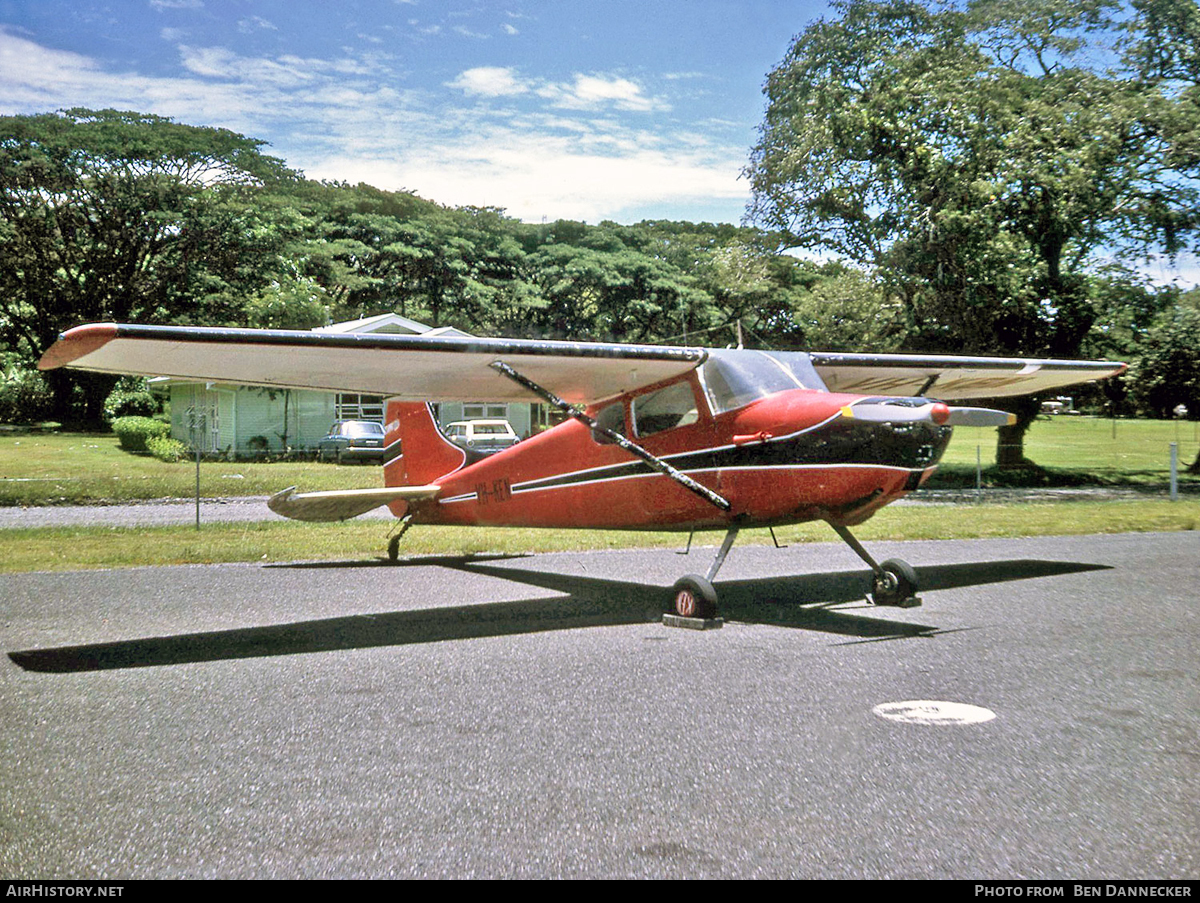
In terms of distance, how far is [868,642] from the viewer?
7703mm

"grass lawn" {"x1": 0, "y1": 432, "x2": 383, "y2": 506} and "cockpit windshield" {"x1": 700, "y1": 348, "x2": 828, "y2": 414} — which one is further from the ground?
"cockpit windshield" {"x1": 700, "y1": 348, "x2": 828, "y2": 414}

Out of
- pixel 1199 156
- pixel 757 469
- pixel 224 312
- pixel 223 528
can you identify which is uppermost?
pixel 1199 156

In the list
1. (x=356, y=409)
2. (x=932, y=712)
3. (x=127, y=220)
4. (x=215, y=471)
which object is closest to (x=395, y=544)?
(x=932, y=712)

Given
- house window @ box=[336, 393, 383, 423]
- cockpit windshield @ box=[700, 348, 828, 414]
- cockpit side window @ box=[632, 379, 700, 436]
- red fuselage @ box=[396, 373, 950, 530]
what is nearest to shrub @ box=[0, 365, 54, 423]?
house window @ box=[336, 393, 383, 423]

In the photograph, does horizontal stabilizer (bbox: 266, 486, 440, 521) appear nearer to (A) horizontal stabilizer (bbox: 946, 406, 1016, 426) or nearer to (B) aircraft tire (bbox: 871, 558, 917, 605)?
(B) aircraft tire (bbox: 871, 558, 917, 605)

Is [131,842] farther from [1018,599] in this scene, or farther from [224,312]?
[224,312]

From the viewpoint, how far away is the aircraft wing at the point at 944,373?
1195cm

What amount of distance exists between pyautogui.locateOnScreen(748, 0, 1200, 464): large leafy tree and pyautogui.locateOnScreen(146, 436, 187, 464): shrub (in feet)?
78.0

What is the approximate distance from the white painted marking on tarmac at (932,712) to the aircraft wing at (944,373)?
565 centimetres

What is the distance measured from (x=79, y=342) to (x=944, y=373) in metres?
10.1

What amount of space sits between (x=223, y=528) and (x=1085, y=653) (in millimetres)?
14236

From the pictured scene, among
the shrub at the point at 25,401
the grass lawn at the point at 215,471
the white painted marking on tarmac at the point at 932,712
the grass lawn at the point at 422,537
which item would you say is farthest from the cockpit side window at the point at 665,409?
the shrub at the point at 25,401

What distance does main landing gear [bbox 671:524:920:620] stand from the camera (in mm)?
8594
